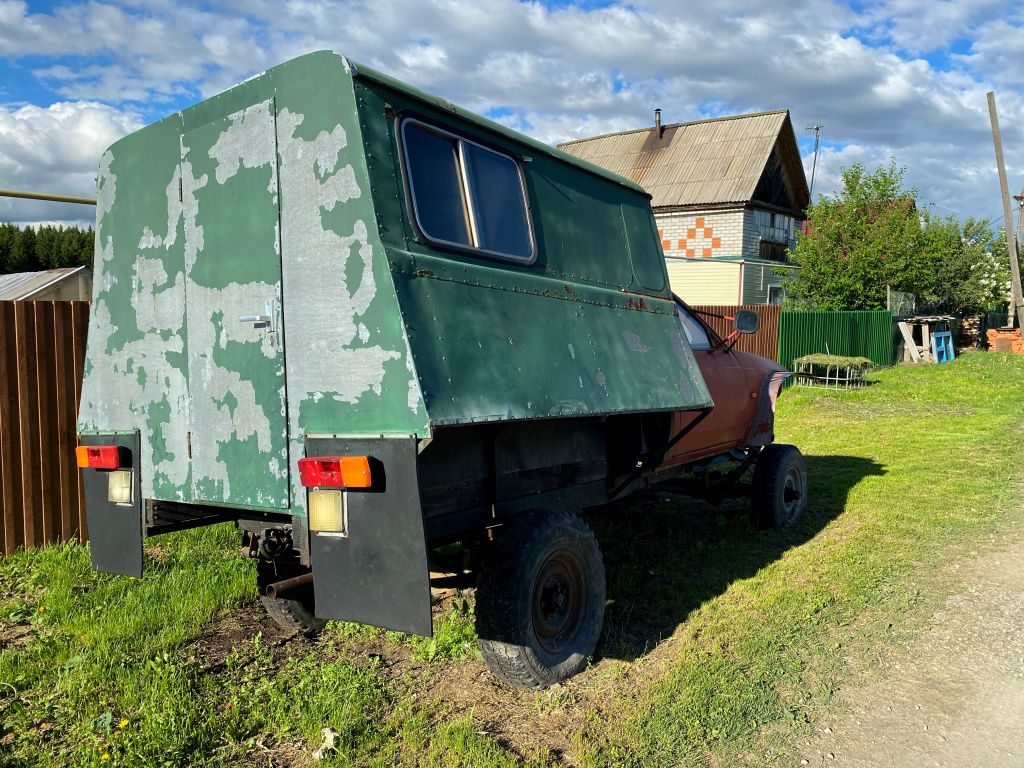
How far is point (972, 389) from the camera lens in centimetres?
1628

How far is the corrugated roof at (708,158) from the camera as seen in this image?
92.5ft

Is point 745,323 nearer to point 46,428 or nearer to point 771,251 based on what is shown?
point 46,428

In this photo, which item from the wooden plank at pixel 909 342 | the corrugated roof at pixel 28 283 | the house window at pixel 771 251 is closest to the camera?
the corrugated roof at pixel 28 283

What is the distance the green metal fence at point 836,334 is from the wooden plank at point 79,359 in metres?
14.2

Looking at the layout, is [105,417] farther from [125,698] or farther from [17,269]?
[17,269]

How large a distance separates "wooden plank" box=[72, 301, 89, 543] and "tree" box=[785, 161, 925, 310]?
21.8m

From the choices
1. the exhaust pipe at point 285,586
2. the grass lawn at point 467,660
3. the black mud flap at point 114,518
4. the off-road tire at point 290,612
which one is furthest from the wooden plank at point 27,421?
the exhaust pipe at point 285,586

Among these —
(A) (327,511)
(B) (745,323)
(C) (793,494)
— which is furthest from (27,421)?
(C) (793,494)

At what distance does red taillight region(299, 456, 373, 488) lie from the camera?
10.2 feet

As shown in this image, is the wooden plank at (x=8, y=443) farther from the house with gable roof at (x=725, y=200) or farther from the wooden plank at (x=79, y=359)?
the house with gable roof at (x=725, y=200)

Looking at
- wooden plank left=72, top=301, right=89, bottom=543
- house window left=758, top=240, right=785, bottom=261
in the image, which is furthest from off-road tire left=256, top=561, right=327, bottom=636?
house window left=758, top=240, right=785, bottom=261

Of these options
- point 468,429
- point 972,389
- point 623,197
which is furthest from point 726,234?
point 468,429

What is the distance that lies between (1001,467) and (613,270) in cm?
668

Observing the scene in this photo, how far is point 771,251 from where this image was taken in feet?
98.6
